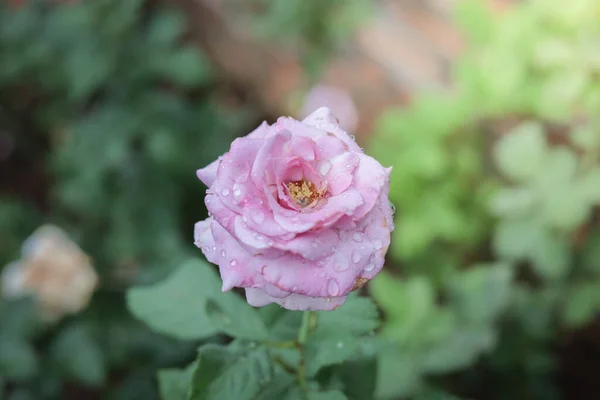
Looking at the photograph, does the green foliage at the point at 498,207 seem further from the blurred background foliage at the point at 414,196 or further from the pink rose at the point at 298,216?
the pink rose at the point at 298,216

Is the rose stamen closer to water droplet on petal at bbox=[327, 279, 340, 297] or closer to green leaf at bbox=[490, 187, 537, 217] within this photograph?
water droplet on petal at bbox=[327, 279, 340, 297]

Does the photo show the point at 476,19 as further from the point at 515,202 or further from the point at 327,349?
the point at 327,349

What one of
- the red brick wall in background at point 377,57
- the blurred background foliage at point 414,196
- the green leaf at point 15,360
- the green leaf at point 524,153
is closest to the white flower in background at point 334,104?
the red brick wall in background at point 377,57

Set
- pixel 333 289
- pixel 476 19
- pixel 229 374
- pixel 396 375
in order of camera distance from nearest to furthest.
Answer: pixel 333 289 < pixel 229 374 < pixel 396 375 < pixel 476 19

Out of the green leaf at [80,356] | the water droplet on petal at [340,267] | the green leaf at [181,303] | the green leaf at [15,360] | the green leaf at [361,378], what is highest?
the water droplet on petal at [340,267]

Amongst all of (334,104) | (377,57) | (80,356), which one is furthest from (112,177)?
(377,57)
